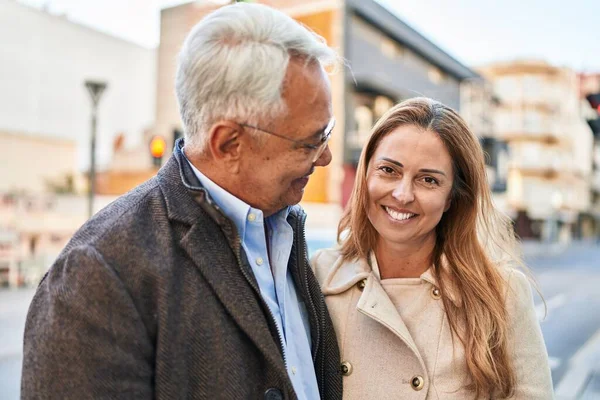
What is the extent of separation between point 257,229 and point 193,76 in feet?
1.48

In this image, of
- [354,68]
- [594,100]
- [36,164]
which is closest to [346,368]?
[594,100]

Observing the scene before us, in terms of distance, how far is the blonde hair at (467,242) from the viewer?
1992 millimetres

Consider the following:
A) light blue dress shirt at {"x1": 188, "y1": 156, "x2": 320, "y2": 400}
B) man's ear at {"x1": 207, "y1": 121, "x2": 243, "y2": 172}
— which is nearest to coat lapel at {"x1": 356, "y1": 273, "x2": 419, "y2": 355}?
light blue dress shirt at {"x1": 188, "y1": 156, "x2": 320, "y2": 400}

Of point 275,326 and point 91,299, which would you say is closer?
point 91,299

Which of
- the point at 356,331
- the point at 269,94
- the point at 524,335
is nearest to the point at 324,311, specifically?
the point at 356,331

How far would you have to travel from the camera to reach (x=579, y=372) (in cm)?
717

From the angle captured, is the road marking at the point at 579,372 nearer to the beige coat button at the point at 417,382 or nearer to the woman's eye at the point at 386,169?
the beige coat button at the point at 417,382

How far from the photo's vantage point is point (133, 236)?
1.31 metres

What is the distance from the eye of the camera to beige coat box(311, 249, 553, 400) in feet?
6.56

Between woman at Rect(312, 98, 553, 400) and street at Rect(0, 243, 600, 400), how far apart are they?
0.39 metres

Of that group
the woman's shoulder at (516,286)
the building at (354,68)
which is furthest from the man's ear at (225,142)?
the building at (354,68)

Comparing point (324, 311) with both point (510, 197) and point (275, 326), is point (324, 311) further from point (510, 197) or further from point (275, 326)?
point (510, 197)

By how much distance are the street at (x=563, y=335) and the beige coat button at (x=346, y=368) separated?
86 cm

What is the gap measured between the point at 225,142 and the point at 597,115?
6.97m
